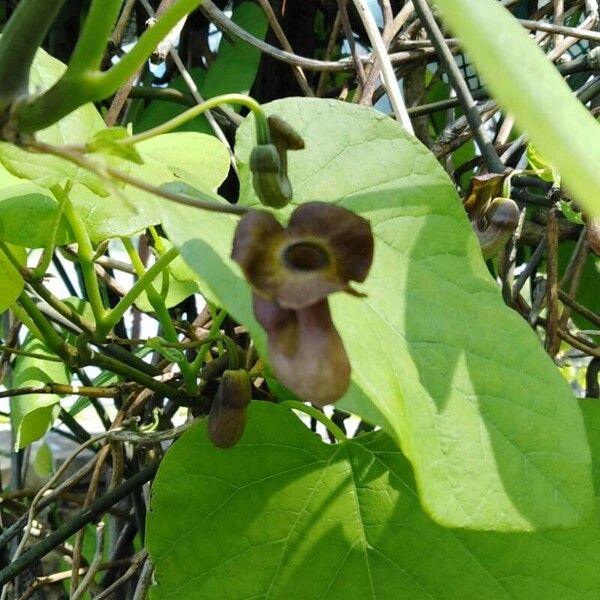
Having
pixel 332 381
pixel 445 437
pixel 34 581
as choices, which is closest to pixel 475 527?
pixel 445 437

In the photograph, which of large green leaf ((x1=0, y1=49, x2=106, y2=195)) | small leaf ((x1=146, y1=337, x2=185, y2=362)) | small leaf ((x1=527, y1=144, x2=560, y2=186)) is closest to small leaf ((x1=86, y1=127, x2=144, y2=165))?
large green leaf ((x1=0, y1=49, x2=106, y2=195))

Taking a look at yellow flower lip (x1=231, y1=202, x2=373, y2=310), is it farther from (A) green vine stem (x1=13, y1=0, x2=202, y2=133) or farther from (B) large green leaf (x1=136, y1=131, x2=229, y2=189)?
(B) large green leaf (x1=136, y1=131, x2=229, y2=189)

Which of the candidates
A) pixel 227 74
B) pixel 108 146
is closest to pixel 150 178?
pixel 108 146

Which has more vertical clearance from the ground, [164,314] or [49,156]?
[49,156]

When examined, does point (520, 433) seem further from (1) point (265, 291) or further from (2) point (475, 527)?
(1) point (265, 291)

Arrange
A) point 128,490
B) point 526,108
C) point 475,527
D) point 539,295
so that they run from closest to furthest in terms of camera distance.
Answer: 1. point 526,108
2. point 475,527
3. point 128,490
4. point 539,295

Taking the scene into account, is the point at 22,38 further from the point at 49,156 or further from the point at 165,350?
the point at 165,350
